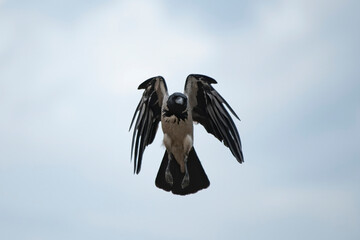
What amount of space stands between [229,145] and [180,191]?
1315mm

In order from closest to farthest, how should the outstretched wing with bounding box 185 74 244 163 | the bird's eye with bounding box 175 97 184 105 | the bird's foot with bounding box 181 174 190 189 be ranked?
the bird's eye with bounding box 175 97 184 105 < the outstretched wing with bounding box 185 74 244 163 < the bird's foot with bounding box 181 174 190 189

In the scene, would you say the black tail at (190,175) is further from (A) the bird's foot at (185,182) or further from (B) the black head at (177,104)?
(B) the black head at (177,104)

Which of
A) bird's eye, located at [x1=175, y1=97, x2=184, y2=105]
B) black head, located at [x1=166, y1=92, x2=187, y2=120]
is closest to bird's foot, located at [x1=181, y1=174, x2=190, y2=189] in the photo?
black head, located at [x1=166, y1=92, x2=187, y2=120]

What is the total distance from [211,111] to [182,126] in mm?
756

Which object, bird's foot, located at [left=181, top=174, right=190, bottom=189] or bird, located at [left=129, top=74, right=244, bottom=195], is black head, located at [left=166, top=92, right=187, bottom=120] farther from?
bird's foot, located at [left=181, top=174, right=190, bottom=189]

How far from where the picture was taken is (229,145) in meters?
13.2

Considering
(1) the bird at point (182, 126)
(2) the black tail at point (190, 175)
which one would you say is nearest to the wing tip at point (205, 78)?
(1) the bird at point (182, 126)

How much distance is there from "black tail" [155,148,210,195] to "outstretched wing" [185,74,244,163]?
27.0 inches

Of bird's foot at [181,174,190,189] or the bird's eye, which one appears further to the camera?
bird's foot at [181,174,190,189]

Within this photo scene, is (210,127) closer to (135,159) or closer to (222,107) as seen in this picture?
(222,107)

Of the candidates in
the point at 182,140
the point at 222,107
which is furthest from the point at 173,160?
the point at 222,107

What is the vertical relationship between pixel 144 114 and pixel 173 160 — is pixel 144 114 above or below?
above

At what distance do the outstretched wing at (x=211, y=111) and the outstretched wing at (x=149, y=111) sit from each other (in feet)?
1.90

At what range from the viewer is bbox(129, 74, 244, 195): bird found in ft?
43.3
